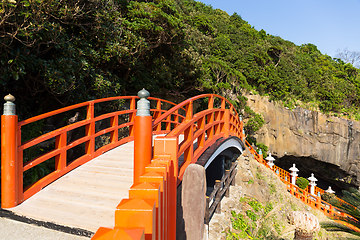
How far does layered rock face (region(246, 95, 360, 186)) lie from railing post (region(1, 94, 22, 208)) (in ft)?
58.6

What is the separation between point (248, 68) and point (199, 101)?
7.63 meters

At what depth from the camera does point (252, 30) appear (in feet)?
83.0

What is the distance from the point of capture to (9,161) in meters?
2.87

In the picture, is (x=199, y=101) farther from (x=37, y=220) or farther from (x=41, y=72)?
(x=37, y=220)

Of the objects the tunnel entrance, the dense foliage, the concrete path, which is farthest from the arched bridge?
the tunnel entrance

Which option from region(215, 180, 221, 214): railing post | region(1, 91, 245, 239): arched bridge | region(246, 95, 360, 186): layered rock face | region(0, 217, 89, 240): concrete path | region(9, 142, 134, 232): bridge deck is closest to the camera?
region(1, 91, 245, 239): arched bridge

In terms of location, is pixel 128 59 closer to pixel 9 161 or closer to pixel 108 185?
pixel 108 185

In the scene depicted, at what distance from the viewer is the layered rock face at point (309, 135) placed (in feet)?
62.7

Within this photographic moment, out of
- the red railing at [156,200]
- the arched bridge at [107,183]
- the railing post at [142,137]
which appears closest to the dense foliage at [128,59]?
the arched bridge at [107,183]

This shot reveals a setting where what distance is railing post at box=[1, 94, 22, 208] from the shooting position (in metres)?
2.86

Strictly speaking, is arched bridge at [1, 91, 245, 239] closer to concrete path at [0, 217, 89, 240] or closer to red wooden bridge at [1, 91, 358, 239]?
red wooden bridge at [1, 91, 358, 239]

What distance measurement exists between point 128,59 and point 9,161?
17.3ft

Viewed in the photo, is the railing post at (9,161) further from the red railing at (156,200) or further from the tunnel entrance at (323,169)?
the tunnel entrance at (323,169)

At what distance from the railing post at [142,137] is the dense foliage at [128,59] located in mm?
2876
